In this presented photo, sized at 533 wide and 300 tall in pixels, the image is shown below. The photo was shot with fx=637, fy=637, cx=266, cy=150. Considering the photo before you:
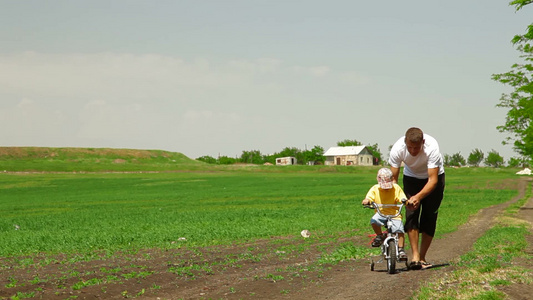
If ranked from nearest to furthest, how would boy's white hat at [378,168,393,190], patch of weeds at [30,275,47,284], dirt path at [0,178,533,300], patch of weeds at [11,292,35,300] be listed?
dirt path at [0,178,533,300] → patch of weeds at [11,292,35,300] → boy's white hat at [378,168,393,190] → patch of weeds at [30,275,47,284]

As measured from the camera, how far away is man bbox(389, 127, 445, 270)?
10172mm

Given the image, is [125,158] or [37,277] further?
[125,158]

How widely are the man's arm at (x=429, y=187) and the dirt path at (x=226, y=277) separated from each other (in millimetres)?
1252

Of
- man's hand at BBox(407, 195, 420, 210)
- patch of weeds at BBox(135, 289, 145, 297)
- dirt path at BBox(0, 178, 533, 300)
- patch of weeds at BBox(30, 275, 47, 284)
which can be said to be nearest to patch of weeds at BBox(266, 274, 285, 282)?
dirt path at BBox(0, 178, 533, 300)

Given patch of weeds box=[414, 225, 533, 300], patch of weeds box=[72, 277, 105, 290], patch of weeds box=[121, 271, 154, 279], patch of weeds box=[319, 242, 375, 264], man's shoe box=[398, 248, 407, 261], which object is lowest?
patch of weeds box=[72, 277, 105, 290]

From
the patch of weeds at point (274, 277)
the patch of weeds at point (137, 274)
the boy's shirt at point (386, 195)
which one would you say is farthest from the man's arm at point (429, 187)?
the patch of weeds at point (137, 274)

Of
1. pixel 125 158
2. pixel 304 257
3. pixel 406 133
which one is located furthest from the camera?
pixel 125 158

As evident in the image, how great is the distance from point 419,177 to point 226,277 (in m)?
3.94

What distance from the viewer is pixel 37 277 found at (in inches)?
489

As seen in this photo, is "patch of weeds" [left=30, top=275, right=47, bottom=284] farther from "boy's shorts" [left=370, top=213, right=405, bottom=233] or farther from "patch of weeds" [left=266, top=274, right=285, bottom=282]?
"boy's shorts" [left=370, top=213, right=405, bottom=233]

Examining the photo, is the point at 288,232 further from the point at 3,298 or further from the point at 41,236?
the point at 3,298

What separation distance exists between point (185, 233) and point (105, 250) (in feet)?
15.8

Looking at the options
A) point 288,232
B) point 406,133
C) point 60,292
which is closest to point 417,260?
point 406,133

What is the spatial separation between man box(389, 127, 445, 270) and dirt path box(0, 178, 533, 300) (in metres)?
0.76
